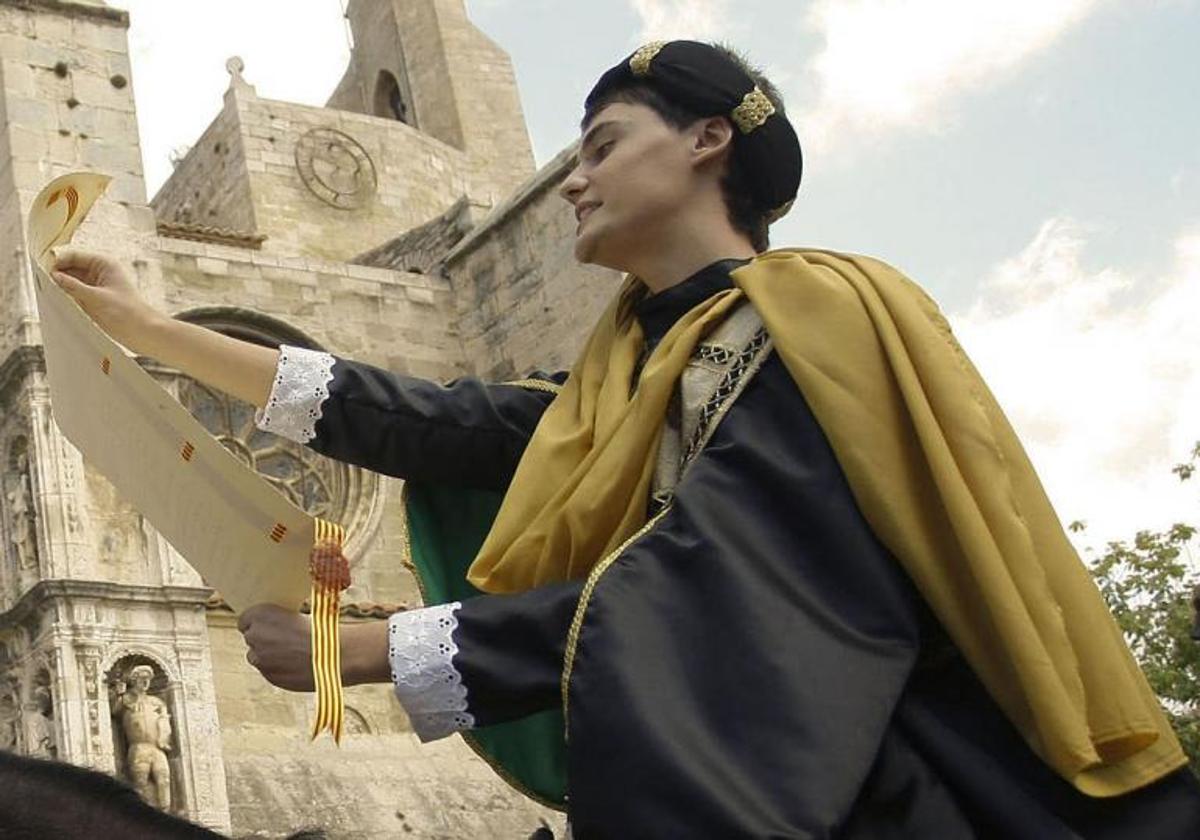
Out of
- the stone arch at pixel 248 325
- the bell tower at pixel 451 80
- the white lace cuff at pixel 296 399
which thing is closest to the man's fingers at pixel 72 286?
the white lace cuff at pixel 296 399

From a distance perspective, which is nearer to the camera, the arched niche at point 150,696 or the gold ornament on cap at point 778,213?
the gold ornament on cap at point 778,213

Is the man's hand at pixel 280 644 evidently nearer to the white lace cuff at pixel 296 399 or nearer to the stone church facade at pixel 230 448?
the white lace cuff at pixel 296 399

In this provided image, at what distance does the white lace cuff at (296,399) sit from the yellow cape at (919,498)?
49 centimetres

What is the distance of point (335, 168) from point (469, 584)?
618 inches

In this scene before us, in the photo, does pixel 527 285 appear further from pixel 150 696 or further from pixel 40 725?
pixel 40 725

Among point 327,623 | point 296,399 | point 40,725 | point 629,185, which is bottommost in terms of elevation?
point 327,623

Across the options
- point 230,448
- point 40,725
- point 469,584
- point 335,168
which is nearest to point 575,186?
point 469,584

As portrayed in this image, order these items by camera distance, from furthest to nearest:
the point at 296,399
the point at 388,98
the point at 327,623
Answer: the point at 388,98 → the point at 296,399 → the point at 327,623

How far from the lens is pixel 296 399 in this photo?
2.99m

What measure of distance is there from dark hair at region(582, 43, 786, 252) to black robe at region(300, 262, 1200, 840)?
0.53m

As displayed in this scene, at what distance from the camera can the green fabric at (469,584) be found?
299cm

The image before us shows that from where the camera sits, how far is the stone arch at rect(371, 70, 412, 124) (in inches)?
864

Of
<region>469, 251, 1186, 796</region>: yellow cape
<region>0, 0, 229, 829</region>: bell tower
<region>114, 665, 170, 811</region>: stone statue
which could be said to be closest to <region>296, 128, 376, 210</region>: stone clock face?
<region>0, 0, 229, 829</region>: bell tower

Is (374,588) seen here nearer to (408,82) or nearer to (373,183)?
(373,183)
